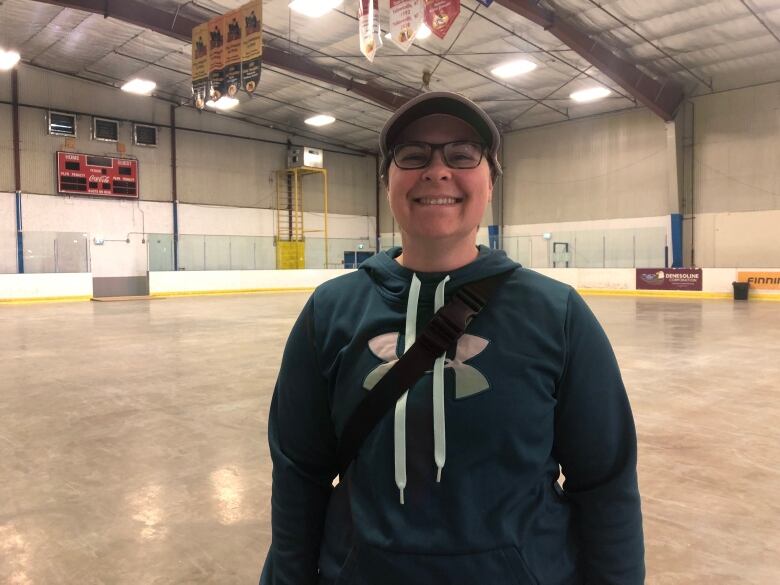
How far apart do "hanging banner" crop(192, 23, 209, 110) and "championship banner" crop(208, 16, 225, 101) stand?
15 centimetres

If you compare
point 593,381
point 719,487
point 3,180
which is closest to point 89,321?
point 3,180

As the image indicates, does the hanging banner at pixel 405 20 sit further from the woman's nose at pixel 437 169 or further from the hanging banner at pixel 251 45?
the woman's nose at pixel 437 169

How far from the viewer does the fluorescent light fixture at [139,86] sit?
2145 centimetres

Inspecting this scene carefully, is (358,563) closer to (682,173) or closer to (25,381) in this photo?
(25,381)

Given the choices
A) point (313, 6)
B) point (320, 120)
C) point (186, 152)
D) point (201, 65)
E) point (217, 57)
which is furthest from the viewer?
point (320, 120)

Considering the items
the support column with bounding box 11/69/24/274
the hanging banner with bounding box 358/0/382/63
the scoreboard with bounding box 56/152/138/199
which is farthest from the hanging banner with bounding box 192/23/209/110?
the support column with bounding box 11/69/24/274

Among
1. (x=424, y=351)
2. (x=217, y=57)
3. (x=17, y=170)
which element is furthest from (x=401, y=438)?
(x=17, y=170)

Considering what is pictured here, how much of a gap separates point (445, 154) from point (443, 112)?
0.10 m

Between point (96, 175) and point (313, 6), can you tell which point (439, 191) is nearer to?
point (313, 6)

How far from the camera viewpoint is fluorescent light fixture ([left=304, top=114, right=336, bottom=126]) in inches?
1035

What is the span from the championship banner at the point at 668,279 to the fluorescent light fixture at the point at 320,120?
576 inches

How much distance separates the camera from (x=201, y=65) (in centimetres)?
1270

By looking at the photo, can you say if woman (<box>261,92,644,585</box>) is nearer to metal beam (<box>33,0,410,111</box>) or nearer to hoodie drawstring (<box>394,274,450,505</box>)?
hoodie drawstring (<box>394,274,450,505</box>)

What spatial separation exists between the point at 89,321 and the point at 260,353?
6.82 meters
